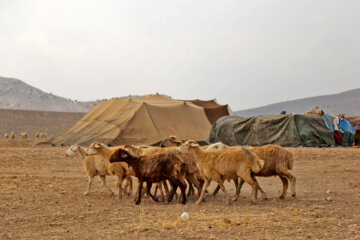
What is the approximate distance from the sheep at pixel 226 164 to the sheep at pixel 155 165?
1.16ft

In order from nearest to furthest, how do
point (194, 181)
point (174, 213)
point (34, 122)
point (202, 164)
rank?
1. point (174, 213)
2. point (202, 164)
3. point (194, 181)
4. point (34, 122)

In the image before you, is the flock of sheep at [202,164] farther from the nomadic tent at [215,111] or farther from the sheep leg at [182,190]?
the nomadic tent at [215,111]

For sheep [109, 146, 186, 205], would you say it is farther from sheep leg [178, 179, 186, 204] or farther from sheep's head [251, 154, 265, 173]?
sheep's head [251, 154, 265, 173]

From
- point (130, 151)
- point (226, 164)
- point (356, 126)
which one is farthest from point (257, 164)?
point (356, 126)

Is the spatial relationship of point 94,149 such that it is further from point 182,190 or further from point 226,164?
point 226,164

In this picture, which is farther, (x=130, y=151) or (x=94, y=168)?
(x=94, y=168)

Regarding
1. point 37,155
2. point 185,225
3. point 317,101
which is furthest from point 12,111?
point 317,101

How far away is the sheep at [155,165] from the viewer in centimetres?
926

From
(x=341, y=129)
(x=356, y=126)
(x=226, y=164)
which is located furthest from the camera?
(x=356, y=126)

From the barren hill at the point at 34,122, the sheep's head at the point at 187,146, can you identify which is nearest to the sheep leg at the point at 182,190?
the sheep's head at the point at 187,146

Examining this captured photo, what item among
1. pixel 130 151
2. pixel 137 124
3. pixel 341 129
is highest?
pixel 137 124

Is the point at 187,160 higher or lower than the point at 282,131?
lower

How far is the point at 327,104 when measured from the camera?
10400 cm

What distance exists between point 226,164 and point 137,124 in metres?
14.5
